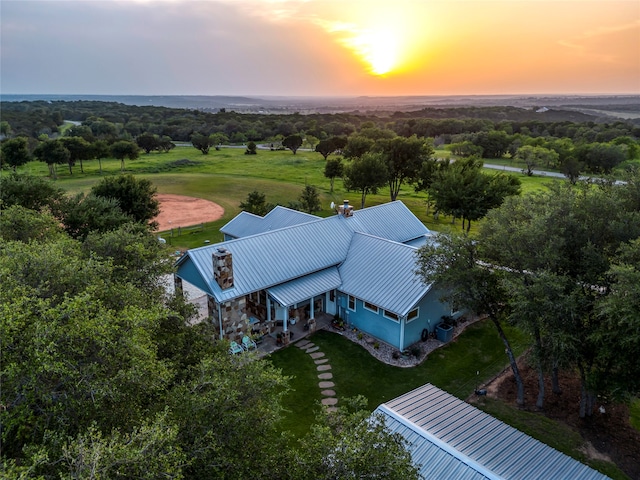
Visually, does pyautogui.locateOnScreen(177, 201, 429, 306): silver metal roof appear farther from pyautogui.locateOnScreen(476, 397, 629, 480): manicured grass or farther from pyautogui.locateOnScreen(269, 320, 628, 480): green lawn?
pyautogui.locateOnScreen(476, 397, 629, 480): manicured grass

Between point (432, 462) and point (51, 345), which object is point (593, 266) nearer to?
point (432, 462)

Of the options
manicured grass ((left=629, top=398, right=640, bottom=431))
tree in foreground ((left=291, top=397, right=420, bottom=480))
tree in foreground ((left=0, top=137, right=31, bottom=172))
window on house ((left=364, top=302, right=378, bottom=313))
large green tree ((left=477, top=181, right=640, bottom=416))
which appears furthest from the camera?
tree in foreground ((left=0, top=137, right=31, bottom=172))

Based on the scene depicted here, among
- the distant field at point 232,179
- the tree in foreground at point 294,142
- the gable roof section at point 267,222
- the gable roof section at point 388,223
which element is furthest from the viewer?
the tree in foreground at point 294,142

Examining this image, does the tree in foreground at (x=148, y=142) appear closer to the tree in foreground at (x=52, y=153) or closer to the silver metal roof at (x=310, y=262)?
the tree in foreground at (x=52, y=153)

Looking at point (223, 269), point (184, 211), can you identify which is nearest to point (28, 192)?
point (223, 269)

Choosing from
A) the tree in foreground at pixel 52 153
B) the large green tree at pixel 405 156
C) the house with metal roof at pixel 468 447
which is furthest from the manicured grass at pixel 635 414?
the tree in foreground at pixel 52 153

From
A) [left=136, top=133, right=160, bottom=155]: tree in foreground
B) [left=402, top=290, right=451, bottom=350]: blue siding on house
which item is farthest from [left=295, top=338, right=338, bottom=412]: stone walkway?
[left=136, top=133, right=160, bottom=155]: tree in foreground
